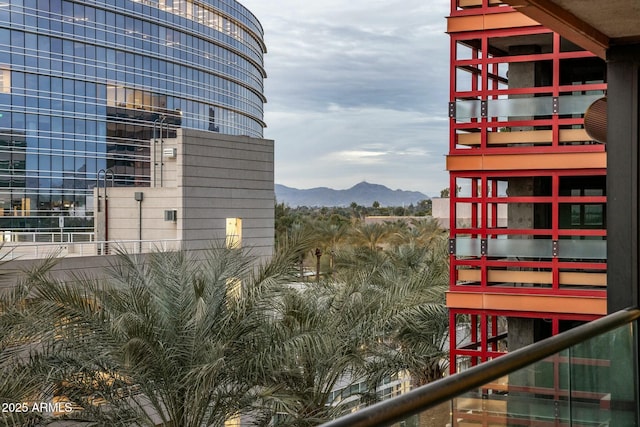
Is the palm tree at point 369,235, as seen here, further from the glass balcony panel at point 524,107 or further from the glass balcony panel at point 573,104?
the glass balcony panel at point 573,104

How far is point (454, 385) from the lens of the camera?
2184mm

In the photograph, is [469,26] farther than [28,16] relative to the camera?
No

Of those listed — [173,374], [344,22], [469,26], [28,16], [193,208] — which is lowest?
[173,374]

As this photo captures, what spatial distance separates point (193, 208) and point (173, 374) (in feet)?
71.8

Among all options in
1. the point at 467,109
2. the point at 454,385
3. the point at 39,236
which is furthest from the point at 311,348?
the point at 39,236

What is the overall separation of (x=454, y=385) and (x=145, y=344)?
870 cm

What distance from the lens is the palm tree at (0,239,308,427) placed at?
34.3ft

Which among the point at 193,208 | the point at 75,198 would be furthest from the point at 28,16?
the point at 193,208

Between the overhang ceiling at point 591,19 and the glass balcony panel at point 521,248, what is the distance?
9554 mm

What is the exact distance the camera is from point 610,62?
4.73 metres

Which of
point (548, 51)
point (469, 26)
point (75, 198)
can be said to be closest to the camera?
point (469, 26)

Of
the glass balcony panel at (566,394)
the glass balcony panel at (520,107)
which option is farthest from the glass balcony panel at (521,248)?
the glass balcony panel at (566,394)

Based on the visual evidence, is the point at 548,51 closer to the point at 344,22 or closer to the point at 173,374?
the point at 173,374

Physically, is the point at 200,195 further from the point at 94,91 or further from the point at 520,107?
the point at 94,91
